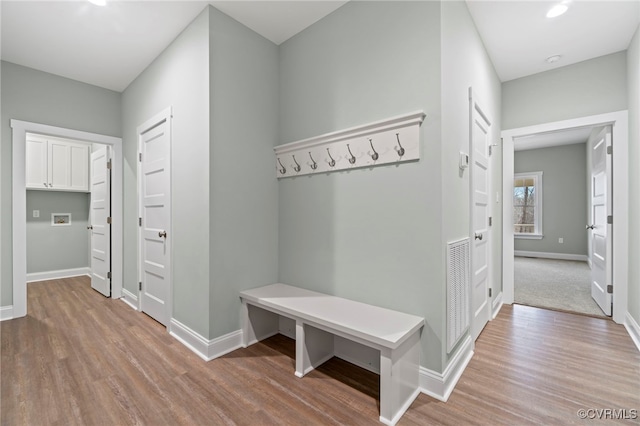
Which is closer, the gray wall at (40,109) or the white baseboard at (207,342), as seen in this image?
the white baseboard at (207,342)

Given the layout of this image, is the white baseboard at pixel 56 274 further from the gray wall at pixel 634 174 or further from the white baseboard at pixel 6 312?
the gray wall at pixel 634 174

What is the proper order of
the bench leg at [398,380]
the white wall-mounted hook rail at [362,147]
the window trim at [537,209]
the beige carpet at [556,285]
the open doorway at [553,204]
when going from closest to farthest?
the bench leg at [398,380], the white wall-mounted hook rail at [362,147], the beige carpet at [556,285], the open doorway at [553,204], the window trim at [537,209]

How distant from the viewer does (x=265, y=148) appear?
264 cm

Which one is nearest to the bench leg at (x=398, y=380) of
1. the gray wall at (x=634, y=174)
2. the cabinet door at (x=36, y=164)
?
the gray wall at (x=634, y=174)

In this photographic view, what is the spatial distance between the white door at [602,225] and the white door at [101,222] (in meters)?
5.88

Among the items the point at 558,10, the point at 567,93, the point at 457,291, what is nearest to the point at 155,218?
the point at 457,291

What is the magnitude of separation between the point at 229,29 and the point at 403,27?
4.68ft

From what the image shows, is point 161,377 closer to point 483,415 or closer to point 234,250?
point 234,250

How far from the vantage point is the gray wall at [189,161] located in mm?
2240

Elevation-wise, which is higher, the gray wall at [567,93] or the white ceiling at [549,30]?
the white ceiling at [549,30]

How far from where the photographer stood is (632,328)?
2.58 metres

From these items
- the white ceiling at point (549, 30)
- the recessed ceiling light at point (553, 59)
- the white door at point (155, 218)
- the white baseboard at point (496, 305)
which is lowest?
the white baseboard at point (496, 305)

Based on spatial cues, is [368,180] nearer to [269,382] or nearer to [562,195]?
[269,382]

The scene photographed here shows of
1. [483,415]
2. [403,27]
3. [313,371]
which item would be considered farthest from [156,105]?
[483,415]
